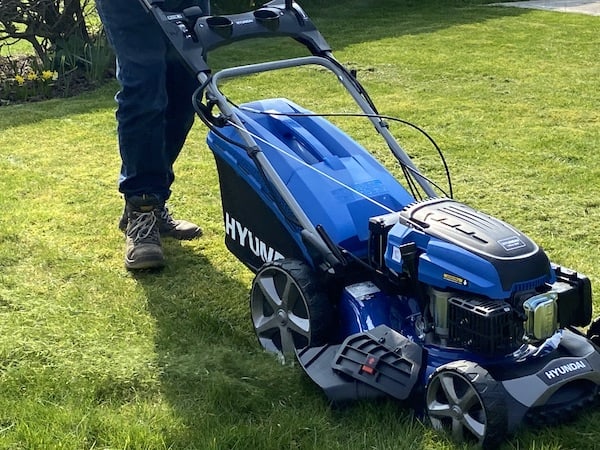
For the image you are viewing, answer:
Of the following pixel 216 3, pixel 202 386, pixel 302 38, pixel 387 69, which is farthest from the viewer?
pixel 216 3

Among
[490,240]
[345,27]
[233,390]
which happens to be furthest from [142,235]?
[345,27]

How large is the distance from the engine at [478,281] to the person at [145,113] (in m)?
1.02

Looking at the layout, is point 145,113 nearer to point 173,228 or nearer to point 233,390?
point 173,228

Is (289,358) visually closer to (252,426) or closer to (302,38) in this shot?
(252,426)

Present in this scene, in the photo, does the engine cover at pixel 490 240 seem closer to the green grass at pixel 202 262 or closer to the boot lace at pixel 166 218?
the green grass at pixel 202 262

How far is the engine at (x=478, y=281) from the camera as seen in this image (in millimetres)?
1594

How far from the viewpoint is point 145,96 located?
2516mm

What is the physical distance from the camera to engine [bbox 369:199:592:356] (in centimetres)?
159

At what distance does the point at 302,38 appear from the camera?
234cm

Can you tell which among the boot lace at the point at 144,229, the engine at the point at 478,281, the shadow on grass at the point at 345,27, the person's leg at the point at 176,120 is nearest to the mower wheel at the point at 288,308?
the engine at the point at 478,281

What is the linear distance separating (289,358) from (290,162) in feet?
1.57

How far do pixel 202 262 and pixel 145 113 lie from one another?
0.48 m

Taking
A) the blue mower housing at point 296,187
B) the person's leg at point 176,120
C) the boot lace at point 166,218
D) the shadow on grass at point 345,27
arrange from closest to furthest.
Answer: the blue mower housing at point 296,187 → the person's leg at point 176,120 → the boot lace at point 166,218 → the shadow on grass at point 345,27

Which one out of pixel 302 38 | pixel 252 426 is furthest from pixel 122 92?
pixel 252 426
